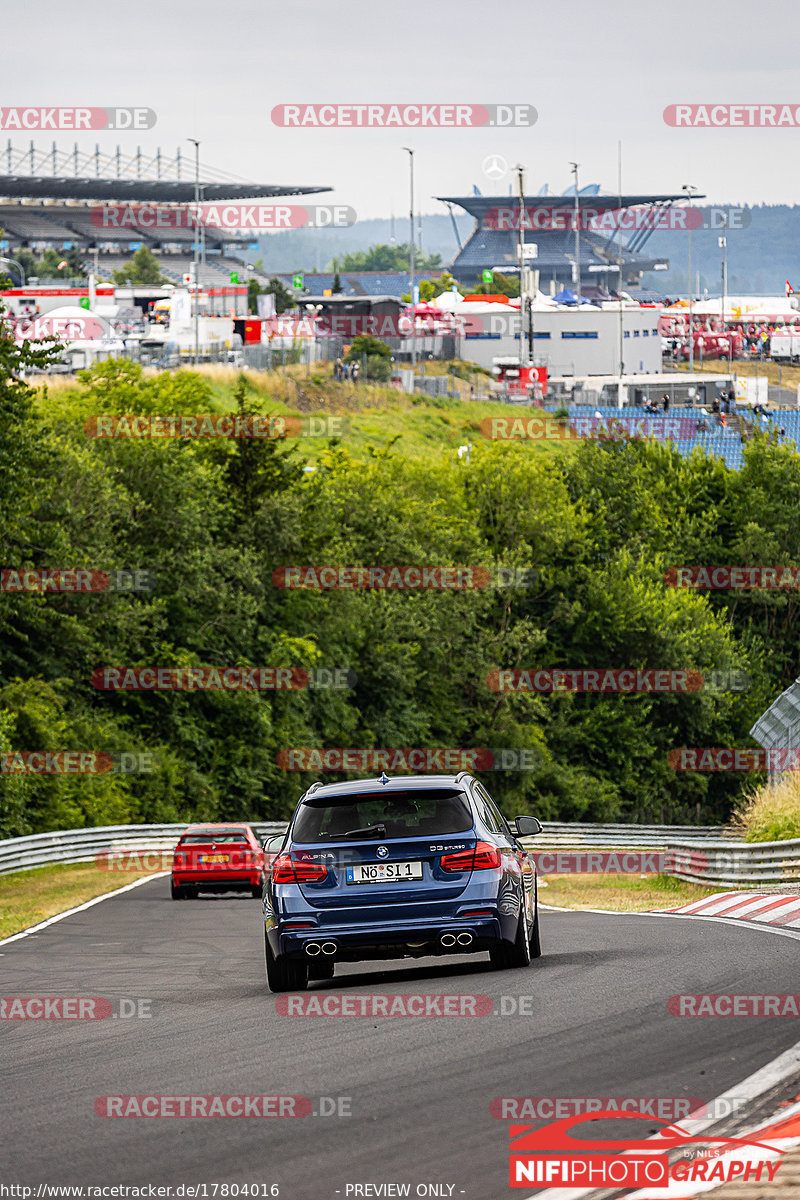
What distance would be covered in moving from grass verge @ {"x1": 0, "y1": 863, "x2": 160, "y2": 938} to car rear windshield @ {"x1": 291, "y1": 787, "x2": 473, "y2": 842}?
8.17 meters

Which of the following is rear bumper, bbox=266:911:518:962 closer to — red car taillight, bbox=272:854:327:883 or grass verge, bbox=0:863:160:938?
red car taillight, bbox=272:854:327:883

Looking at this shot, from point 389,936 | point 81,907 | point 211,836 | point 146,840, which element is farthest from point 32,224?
point 389,936

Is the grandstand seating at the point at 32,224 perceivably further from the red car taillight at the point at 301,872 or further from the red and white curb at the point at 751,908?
the red car taillight at the point at 301,872

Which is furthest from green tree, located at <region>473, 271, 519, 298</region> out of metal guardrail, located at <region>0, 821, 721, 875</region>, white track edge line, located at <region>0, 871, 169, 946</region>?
white track edge line, located at <region>0, 871, 169, 946</region>

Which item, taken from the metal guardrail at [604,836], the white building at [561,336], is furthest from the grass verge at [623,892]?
the white building at [561,336]

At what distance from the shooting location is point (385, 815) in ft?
35.7

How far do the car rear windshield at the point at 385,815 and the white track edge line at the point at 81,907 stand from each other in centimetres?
708

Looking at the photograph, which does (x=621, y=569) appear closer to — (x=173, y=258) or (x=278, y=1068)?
(x=278, y=1068)

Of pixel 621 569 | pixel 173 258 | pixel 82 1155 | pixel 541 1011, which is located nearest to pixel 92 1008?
pixel 541 1011

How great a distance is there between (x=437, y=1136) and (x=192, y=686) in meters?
40.2

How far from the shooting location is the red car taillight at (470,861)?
34.5ft

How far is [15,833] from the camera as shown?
115ft

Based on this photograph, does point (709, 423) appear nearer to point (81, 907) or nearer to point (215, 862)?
point (215, 862)

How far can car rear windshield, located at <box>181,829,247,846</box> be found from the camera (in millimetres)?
24594
